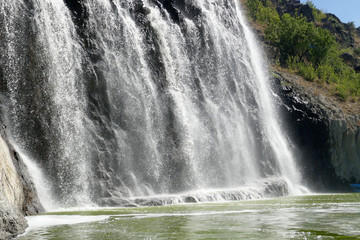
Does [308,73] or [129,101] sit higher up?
[308,73]

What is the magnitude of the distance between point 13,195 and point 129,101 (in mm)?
11463

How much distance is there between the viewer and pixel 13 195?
35.6 feet

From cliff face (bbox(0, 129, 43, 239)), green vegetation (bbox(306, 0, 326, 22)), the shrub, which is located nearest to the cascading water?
cliff face (bbox(0, 129, 43, 239))

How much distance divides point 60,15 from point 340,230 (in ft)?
54.3

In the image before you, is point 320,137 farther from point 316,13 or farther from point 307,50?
point 316,13

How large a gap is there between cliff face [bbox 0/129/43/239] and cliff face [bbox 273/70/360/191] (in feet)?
80.3

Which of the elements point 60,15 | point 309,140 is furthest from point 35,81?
point 309,140

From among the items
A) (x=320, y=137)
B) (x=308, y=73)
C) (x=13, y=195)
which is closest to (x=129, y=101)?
(x=13, y=195)

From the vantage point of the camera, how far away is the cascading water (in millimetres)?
18469

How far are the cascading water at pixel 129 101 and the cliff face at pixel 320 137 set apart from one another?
4109 millimetres

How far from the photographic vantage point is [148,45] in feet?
80.2

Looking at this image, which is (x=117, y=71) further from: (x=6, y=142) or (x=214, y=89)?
(x=6, y=142)

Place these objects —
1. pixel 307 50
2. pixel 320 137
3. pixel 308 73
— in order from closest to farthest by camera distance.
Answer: pixel 320 137 < pixel 308 73 < pixel 307 50

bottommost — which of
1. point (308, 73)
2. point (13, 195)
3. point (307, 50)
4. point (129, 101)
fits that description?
point (13, 195)
